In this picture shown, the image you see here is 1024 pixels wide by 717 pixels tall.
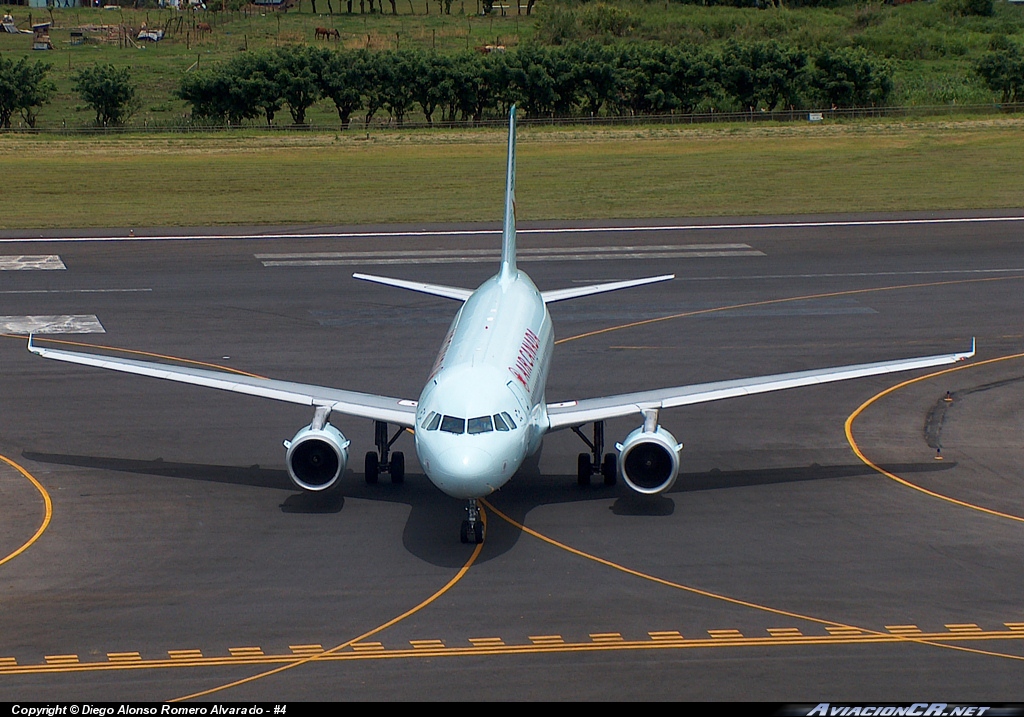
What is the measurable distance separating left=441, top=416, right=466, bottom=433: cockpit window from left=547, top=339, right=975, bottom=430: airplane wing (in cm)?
367

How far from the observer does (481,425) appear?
26.0m

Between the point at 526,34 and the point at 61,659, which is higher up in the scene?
the point at 526,34

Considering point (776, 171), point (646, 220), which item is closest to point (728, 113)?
point (776, 171)

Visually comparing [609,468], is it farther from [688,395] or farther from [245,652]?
[245,652]

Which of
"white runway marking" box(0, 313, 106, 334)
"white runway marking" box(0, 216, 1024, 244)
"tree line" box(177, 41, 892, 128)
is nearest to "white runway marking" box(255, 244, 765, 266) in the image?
"white runway marking" box(0, 216, 1024, 244)

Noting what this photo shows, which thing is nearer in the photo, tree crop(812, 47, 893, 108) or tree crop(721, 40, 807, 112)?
tree crop(721, 40, 807, 112)

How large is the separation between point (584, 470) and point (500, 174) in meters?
55.1

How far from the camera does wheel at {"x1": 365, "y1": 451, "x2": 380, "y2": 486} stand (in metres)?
30.9

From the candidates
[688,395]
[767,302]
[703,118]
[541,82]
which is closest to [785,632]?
[688,395]

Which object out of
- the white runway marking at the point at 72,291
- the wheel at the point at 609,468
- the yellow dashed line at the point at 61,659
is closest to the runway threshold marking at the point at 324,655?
the yellow dashed line at the point at 61,659

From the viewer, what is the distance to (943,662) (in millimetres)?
22359

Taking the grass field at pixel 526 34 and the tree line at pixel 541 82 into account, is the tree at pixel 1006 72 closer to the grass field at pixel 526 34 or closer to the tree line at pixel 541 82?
the grass field at pixel 526 34

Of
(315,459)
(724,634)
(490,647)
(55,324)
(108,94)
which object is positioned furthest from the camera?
(108,94)

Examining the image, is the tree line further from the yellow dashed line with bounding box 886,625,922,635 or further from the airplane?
the yellow dashed line with bounding box 886,625,922,635
